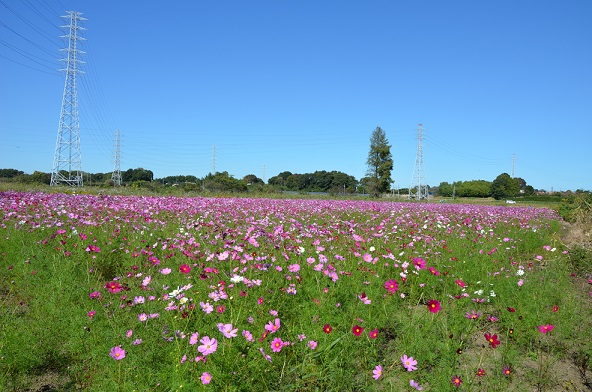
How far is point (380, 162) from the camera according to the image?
54906mm

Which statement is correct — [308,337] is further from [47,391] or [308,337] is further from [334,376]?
[47,391]

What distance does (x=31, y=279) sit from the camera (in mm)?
3348

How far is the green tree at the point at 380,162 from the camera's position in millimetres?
53122

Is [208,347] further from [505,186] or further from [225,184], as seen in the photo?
[505,186]

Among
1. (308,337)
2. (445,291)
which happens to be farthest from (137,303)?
(445,291)

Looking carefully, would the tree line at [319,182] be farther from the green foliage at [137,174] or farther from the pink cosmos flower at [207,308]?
the pink cosmos flower at [207,308]

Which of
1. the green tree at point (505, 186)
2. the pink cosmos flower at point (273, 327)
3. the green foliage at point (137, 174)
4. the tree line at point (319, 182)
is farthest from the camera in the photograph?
the green tree at point (505, 186)

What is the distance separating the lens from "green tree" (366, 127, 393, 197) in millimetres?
53122

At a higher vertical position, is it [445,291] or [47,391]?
[445,291]

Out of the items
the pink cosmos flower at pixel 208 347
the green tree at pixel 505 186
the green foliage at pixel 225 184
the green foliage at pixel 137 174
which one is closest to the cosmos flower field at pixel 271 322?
the pink cosmos flower at pixel 208 347

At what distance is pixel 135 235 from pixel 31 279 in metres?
1.48

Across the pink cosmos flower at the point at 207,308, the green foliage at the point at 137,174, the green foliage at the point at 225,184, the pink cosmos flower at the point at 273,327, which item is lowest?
the pink cosmos flower at the point at 273,327

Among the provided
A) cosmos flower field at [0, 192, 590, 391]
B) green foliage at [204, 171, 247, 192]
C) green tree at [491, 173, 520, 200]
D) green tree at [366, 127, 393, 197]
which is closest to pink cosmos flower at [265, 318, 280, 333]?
cosmos flower field at [0, 192, 590, 391]

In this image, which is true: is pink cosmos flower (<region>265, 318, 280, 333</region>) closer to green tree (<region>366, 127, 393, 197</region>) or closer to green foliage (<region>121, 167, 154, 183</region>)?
green tree (<region>366, 127, 393, 197</region>)
